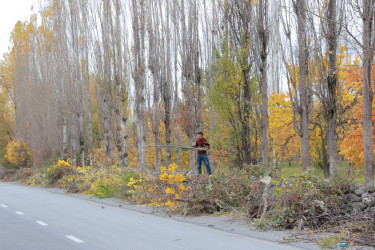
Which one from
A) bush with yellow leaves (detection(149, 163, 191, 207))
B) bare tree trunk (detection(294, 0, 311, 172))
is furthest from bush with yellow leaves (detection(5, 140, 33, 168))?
bush with yellow leaves (detection(149, 163, 191, 207))

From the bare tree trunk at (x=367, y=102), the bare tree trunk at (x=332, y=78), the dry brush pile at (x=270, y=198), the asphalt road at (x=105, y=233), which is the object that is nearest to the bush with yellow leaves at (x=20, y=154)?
the dry brush pile at (x=270, y=198)

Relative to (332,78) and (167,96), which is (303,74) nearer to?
(332,78)

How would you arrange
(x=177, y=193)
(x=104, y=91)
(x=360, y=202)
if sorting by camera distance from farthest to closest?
(x=104, y=91) < (x=177, y=193) < (x=360, y=202)

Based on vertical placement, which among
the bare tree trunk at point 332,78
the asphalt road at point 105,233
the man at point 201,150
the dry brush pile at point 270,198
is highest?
the bare tree trunk at point 332,78

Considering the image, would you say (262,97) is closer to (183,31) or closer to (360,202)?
(360,202)

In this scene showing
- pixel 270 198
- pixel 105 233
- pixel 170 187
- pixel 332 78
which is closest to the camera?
pixel 105 233

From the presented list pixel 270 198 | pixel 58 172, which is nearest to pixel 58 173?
pixel 58 172

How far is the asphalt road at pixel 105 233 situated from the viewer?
7.41m

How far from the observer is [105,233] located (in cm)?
868

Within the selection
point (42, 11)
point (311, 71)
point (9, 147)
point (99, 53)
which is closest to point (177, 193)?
point (311, 71)

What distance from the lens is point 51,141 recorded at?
40156mm

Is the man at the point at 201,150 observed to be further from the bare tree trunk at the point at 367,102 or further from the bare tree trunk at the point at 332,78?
the bare tree trunk at the point at 367,102

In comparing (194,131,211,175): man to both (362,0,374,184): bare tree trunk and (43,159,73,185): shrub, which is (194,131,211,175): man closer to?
(362,0,374,184): bare tree trunk

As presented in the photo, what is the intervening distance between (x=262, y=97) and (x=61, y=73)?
21.1m
